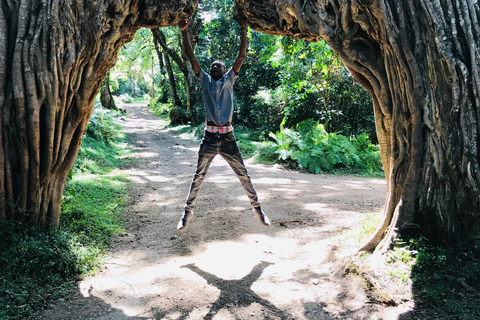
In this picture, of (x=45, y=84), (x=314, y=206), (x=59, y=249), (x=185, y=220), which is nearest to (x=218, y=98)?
(x=185, y=220)

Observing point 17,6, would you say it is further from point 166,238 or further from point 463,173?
point 463,173

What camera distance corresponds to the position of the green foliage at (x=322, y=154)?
11.4 metres

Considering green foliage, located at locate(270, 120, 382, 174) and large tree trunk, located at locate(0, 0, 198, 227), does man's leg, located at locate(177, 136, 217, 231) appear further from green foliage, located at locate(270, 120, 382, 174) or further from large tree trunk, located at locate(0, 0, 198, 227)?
green foliage, located at locate(270, 120, 382, 174)

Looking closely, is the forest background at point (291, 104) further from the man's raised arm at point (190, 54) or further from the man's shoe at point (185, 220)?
the man's shoe at point (185, 220)

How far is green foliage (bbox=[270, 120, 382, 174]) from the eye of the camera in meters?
11.4

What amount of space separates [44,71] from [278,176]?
7176mm

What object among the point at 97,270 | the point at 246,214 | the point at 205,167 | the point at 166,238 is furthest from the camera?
the point at 246,214

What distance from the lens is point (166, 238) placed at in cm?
597

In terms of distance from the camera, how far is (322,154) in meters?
11.5

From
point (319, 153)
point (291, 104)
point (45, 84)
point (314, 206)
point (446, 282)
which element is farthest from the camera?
point (291, 104)

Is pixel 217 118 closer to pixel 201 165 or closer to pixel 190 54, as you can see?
pixel 201 165

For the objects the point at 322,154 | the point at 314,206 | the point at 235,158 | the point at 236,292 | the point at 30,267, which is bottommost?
the point at 236,292

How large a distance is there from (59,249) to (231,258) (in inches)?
87.2

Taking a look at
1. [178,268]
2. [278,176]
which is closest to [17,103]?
[178,268]
